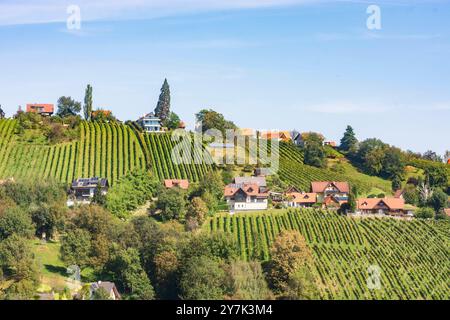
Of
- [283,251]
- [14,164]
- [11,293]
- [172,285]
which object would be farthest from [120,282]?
[14,164]

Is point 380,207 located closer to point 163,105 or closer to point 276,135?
point 276,135

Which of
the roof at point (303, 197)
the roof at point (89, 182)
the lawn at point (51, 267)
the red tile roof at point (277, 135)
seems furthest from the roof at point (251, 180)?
the red tile roof at point (277, 135)

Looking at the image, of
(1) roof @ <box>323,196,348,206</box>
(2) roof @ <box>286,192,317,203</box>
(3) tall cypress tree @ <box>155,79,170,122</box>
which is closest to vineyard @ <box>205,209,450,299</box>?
(2) roof @ <box>286,192,317,203</box>

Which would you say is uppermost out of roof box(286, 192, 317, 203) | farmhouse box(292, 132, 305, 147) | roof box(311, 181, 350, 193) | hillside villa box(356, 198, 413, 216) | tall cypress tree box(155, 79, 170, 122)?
tall cypress tree box(155, 79, 170, 122)

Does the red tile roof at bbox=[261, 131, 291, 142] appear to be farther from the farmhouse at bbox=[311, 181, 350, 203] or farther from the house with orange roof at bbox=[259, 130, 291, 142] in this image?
the farmhouse at bbox=[311, 181, 350, 203]

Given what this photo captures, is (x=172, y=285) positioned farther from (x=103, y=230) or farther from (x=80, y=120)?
(x=80, y=120)

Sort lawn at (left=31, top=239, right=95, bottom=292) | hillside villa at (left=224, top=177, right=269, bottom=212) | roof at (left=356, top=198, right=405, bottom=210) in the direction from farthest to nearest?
1. roof at (left=356, top=198, right=405, bottom=210)
2. hillside villa at (left=224, top=177, right=269, bottom=212)
3. lawn at (left=31, top=239, right=95, bottom=292)
